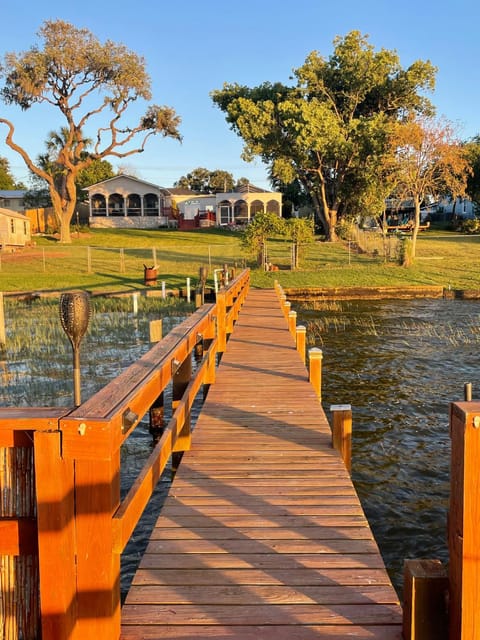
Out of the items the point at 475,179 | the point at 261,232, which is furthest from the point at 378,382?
the point at 475,179

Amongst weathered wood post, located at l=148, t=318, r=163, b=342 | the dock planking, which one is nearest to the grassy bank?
weathered wood post, located at l=148, t=318, r=163, b=342

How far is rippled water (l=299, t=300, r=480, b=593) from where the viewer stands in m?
5.62

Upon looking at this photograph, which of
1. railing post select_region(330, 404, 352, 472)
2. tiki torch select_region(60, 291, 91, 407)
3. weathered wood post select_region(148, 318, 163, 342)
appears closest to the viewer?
tiki torch select_region(60, 291, 91, 407)

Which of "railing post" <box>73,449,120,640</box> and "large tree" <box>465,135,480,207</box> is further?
"large tree" <box>465,135,480,207</box>

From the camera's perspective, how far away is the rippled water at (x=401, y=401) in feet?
18.5

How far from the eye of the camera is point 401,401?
31.6 feet

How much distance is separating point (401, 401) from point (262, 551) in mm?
6517

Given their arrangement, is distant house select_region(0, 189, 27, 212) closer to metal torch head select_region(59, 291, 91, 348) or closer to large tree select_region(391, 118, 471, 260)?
large tree select_region(391, 118, 471, 260)

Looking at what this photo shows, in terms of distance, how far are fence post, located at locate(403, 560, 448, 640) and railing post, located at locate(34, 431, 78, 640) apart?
1389 millimetres

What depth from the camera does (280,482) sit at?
483 centimetres

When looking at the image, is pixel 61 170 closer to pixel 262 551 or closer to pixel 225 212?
pixel 225 212

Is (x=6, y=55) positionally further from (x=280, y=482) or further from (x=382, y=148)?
(x=280, y=482)

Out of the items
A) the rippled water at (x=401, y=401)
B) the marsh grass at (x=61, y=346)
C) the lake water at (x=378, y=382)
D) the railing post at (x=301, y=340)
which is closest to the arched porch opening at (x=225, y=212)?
the marsh grass at (x=61, y=346)

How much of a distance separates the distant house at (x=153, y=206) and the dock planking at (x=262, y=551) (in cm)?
5092
